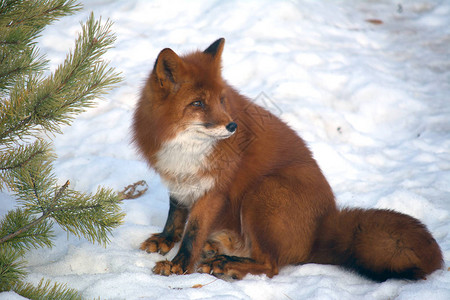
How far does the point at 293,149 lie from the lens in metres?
3.21

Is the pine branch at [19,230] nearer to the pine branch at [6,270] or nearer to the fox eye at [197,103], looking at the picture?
the pine branch at [6,270]

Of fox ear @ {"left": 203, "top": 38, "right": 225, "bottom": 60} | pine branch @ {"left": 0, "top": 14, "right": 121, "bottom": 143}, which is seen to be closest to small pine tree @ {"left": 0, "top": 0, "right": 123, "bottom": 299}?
pine branch @ {"left": 0, "top": 14, "right": 121, "bottom": 143}

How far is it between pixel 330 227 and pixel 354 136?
8.57 feet

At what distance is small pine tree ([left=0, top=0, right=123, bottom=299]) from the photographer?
→ 2.07 metres

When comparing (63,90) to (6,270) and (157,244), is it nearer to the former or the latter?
(6,270)

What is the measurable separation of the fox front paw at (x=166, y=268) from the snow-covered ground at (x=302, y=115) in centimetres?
7

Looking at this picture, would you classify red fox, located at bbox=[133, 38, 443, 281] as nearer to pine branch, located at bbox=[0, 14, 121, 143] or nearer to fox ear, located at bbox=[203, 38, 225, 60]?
fox ear, located at bbox=[203, 38, 225, 60]

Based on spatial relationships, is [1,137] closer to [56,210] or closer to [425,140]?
[56,210]

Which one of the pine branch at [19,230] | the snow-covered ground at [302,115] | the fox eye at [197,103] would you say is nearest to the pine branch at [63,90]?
the pine branch at [19,230]

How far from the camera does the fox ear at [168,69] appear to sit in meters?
2.74

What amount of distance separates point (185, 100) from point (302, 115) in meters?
2.82

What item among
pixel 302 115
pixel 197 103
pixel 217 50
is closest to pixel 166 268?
pixel 197 103

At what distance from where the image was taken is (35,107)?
2.09m

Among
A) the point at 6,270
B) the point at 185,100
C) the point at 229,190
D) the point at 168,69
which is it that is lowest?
the point at 229,190
